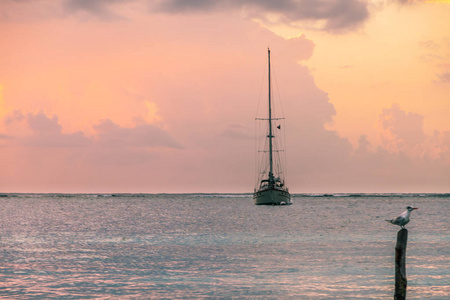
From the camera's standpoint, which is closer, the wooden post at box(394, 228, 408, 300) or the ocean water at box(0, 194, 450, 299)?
the wooden post at box(394, 228, 408, 300)

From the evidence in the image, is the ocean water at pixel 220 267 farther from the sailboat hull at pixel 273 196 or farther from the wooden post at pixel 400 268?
the sailboat hull at pixel 273 196

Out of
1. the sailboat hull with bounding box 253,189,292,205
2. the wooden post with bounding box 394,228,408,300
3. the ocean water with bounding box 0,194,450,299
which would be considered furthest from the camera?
the sailboat hull with bounding box 253,189,292,205

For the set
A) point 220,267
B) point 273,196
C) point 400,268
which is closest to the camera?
point 400,268

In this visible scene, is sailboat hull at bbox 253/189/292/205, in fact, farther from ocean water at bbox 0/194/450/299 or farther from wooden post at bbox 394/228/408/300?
wooden post at bbox 394/228/408/300

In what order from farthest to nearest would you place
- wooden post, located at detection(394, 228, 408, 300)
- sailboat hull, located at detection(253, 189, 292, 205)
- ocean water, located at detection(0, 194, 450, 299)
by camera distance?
sailboat hull, located at detection(253, 189, 292, 205)
ocean water, located at detection(0, 194, 450, 299)
wooden post, located at detection(394, 228, 408, 300)

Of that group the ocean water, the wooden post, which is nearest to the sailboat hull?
the ocean water

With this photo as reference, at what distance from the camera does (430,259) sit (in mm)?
37688

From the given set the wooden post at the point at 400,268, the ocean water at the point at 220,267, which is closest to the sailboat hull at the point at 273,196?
the ocean water at the point at 220,267

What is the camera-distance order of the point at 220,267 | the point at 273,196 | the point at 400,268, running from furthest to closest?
the point at 273,196 → the point at 220,267 → the point at 400,268

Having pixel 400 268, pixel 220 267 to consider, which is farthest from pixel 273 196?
pixel 400 268

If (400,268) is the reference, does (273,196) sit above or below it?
above

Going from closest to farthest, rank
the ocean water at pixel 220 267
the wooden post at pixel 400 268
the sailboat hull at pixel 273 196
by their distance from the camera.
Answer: the wooden post at pixel 400 268, the ocean water at pixel 220 267, the sailboat hull at pixel 273 196

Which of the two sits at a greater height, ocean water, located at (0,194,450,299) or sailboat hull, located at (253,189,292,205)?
sailboat hull, located at (253,189,292,205)

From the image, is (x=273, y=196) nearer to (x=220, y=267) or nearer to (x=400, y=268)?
(x=220, y=267)
